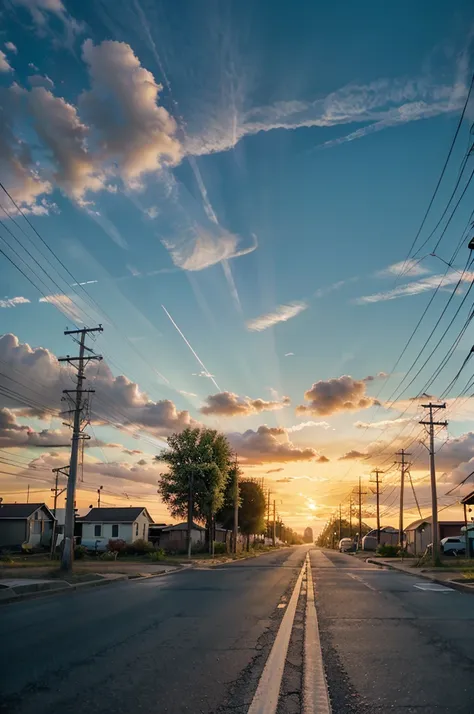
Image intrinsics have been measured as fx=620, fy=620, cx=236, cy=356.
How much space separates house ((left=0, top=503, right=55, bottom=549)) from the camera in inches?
2817

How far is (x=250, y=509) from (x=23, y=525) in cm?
3504

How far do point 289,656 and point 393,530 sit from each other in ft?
403

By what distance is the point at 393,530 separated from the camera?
404 feet

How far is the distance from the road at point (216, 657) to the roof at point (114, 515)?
7099cm

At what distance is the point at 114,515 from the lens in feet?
280

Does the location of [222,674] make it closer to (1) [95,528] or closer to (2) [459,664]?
(2) [459,664]

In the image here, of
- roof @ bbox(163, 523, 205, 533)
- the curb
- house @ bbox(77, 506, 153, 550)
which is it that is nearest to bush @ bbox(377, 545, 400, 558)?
roof @ bbox(163, 523, 205, 533)

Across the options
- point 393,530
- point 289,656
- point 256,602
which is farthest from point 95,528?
point 289,656

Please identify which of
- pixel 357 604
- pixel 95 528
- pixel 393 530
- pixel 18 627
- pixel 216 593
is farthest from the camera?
pixel 393 530

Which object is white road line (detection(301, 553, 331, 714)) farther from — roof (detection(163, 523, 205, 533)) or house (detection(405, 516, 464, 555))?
house (detection(405, 516, 464, 555))

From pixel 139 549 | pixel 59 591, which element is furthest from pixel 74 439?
pixel 139 549

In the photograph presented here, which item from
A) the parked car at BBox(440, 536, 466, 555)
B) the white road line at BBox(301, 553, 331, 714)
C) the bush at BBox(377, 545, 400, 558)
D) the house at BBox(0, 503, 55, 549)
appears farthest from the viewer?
the house at BBox(0, 503, 55, 549)

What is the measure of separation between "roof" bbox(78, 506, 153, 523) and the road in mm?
70989

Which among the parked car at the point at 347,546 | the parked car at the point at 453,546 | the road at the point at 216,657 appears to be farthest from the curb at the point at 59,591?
the parked car at the point at 347,546
